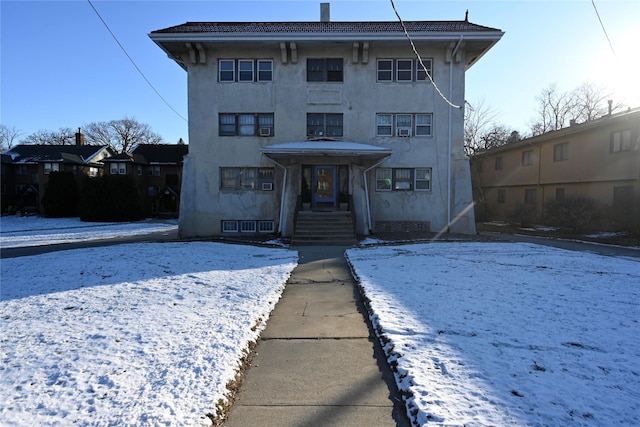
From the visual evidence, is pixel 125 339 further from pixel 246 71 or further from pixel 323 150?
pixel 246 71

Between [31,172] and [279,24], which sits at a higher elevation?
[279,24]

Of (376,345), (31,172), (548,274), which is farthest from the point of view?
(31,172)

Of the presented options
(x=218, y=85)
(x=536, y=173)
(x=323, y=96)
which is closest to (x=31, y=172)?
(x=218, y=85)

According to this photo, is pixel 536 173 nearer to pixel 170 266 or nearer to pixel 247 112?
pixel 247 112

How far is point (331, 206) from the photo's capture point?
17.0 metres

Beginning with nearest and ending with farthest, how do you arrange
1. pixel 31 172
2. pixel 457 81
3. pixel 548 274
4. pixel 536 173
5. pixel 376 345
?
pixel 376 345, pixel 548 274, pixel 457 81, pixel 536 173, pixel 31 172

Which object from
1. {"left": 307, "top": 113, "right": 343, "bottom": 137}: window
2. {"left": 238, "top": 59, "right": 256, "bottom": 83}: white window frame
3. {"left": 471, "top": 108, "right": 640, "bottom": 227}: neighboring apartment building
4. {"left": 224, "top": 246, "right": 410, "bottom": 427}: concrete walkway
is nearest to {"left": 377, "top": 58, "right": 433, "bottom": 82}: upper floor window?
{"left": 307, "top": 113, "right": 343, "bottom": 137}: window

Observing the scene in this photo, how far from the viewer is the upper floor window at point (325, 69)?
17.0 meters

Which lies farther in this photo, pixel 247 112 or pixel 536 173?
pixel 536 173

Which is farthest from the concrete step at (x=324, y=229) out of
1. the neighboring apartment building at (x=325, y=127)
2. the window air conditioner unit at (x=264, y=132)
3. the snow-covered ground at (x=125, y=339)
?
the snow-covered ground at (x=125, y=339)

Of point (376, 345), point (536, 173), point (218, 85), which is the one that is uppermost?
point (218, 85)

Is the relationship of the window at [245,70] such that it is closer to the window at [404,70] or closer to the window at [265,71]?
the window at [265,71]

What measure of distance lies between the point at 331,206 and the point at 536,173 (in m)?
16.1

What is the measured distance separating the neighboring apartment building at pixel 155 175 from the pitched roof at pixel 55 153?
4914mm
